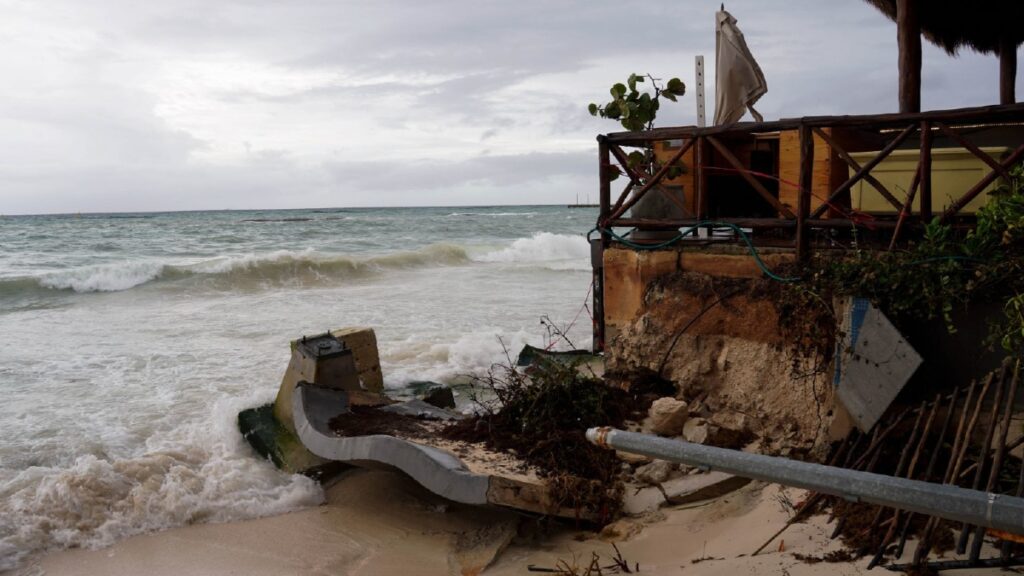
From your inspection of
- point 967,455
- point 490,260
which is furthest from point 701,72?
point 490,260

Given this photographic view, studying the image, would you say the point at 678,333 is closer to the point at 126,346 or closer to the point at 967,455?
the point at 967,455

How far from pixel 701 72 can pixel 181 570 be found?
5.99 m

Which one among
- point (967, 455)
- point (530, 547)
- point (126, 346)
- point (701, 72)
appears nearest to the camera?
point (967, 455)

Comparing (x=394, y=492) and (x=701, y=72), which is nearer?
(x=394, y=492)

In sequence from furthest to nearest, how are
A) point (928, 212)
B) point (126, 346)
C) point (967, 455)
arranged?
point (126, 346) < point (928, 212) < point (967, 455)

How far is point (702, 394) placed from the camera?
19.6 feet

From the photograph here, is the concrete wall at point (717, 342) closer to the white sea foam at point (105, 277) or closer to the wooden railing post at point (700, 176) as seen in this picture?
the wooden railing post at point (700, 176)

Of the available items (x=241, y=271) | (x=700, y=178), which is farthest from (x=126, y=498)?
(x=241, y=271)

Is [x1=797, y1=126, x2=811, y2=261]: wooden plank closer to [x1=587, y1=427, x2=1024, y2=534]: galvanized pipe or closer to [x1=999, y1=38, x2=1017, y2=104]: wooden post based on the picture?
[x1=587, y1=427, x2=1024, y2=534]: galvanized pipe

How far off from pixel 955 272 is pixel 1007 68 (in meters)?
9.49

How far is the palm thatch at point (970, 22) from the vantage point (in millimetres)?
10122

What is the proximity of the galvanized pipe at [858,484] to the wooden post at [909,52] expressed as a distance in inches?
264

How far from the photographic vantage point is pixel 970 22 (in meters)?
10.8

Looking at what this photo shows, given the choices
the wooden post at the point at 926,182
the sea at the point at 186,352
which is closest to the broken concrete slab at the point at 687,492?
the wooden post at the point at 926,182
